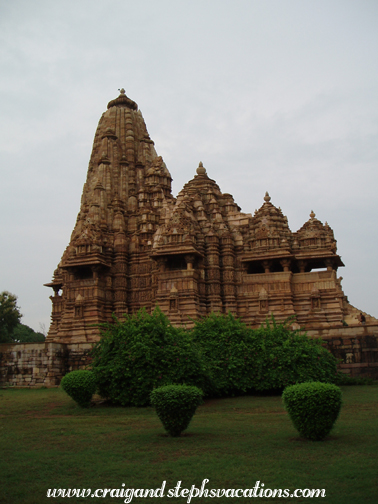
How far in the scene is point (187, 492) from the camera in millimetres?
7543

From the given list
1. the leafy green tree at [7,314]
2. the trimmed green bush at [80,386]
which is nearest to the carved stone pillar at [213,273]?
the trimmed green bush at [80,386]

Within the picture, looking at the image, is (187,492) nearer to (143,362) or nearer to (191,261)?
(143,362)

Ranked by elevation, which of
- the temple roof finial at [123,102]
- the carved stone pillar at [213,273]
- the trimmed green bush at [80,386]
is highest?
the temple roof finial at [123,102]

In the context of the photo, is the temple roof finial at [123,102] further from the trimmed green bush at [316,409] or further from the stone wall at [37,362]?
the trimmed green bush at [316,409]

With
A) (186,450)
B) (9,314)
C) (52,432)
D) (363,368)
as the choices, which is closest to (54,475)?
(186,450)

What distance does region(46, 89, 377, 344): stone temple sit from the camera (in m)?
30.4

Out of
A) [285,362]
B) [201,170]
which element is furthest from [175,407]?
[201,170]

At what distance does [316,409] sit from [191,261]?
20.9 m

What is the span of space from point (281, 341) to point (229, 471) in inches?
466

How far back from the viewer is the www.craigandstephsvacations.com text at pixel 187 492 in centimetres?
733

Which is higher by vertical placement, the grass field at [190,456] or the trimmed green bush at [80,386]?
the trimmed green bush at [80,386]

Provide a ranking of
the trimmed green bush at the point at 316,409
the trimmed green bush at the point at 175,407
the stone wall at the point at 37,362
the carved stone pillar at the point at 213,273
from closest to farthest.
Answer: the trimmed green bush at the point at 316,409
the trimmed green bush at the point at 175,407
the stone wall at the point at 37,362
the carved stone pillar at the point at 213,273

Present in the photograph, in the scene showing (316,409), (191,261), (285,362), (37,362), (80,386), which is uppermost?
(191,261)

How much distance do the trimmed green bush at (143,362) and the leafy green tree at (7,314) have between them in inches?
1509
